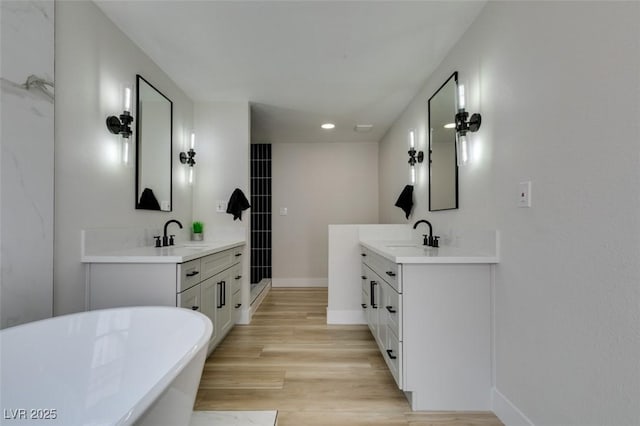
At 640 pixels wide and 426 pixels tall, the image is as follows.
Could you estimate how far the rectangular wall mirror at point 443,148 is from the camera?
85.1 inches

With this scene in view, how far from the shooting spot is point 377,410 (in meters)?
1.67

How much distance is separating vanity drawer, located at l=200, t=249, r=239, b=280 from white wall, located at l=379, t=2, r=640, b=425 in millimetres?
1846

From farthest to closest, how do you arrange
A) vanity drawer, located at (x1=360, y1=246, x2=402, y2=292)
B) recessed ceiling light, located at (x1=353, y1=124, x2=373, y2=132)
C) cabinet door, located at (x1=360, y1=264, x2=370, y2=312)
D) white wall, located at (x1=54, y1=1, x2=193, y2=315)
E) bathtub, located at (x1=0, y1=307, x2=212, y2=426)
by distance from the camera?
recessed ceiling light, located at (x1=353, y1=124, x2=373, y2=132) < cabinet door, located at (x1=360, y1=264, x2=370, y2=312) < vanity drawer, located at (x1=360, y1=246, x2=402, y2=292) < white wall, located at (x1=54, y1=1, x2=193, y2=315) < bathtub, located at (x1=0, y1=307, x2=212, y2=426)

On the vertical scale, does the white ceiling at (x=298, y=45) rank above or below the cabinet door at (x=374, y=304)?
above

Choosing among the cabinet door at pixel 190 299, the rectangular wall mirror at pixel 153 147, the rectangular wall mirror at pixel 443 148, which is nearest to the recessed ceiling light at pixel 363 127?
the rectangular wall mirror at pixel 443 148

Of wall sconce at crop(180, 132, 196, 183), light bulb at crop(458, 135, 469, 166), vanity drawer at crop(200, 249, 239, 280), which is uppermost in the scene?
wall sconce at crop(180, 132, 196, 183)

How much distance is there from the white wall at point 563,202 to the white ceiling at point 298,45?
1.39ft

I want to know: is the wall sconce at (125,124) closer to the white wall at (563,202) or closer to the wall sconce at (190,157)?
the wall sconce at (190,157)

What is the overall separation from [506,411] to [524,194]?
1.11 metres

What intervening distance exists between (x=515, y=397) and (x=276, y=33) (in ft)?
8.18

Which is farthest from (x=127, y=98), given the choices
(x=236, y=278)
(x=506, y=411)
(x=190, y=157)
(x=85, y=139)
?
(x=506, y=411)

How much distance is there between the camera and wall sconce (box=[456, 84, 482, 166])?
190cm

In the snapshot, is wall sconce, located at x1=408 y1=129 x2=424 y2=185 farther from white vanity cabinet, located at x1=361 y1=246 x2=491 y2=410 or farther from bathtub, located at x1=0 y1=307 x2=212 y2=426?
bathtub, located at x1=0 y1=307 x2=212 y2=426

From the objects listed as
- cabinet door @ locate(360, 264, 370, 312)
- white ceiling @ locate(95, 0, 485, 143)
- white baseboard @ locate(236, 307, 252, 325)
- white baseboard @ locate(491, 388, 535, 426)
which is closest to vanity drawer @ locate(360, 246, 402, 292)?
cabinet door @ locate(360, 264, 370, 312)
